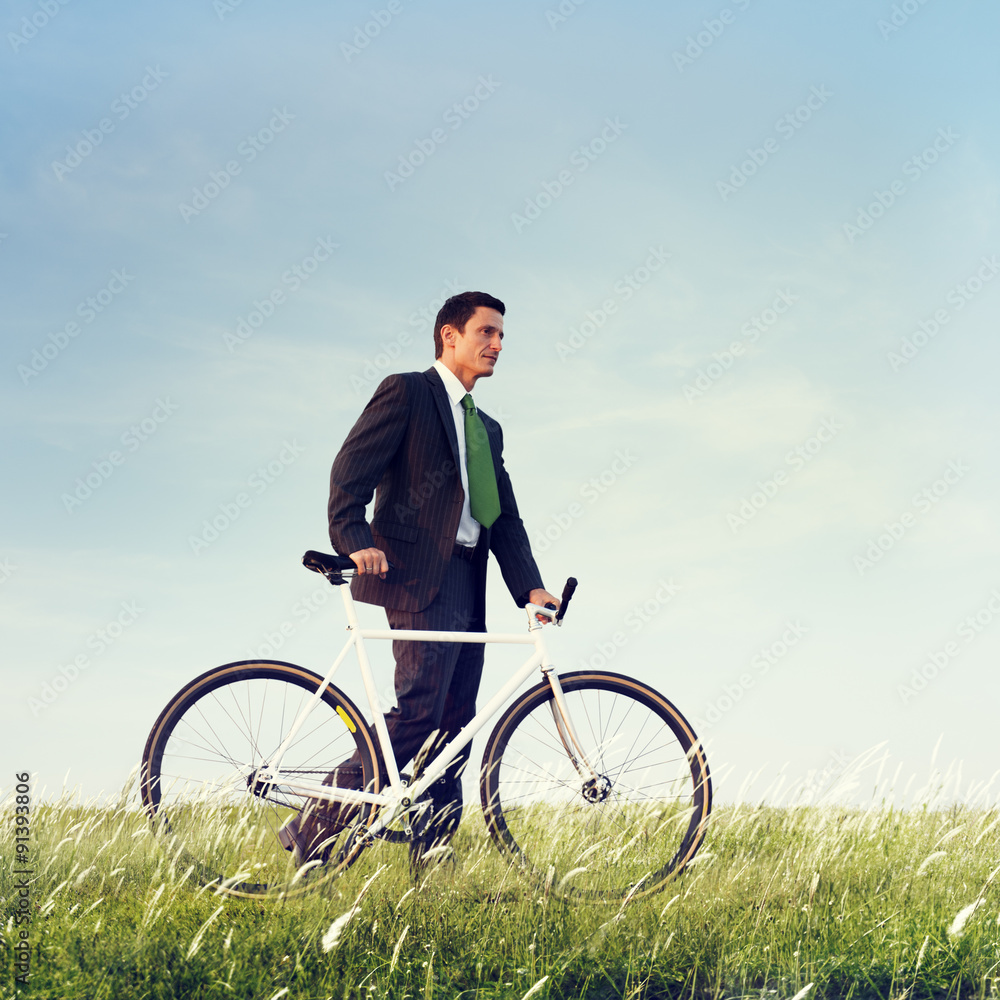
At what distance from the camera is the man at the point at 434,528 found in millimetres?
4629

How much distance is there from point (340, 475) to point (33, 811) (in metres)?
3.54

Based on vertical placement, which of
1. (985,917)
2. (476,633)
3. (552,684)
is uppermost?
(476,633)

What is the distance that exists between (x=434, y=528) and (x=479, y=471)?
16.4 inches

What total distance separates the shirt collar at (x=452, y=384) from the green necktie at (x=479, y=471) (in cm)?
4

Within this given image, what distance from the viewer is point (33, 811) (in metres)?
6.16

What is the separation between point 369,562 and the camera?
446 centimetres

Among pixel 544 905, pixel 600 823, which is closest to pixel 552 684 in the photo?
pixel 600 823

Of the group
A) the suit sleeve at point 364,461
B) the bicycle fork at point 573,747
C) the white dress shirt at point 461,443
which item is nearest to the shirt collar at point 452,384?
the white dress shirt at point 461,443

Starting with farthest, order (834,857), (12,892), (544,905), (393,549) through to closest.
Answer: (834,857), (393,549), (12,892), (544,905)

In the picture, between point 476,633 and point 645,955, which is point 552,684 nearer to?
point 476,633

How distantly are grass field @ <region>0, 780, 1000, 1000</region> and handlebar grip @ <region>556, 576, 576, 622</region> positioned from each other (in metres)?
1.28

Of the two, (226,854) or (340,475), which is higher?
(340,475)

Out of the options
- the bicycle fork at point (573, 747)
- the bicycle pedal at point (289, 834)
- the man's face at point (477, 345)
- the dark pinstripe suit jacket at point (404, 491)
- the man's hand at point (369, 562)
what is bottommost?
the bicycle pedal at point (289, 834)

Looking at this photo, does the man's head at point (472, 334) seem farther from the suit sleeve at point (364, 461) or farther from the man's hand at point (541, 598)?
the man's hand at point (541, 598)
